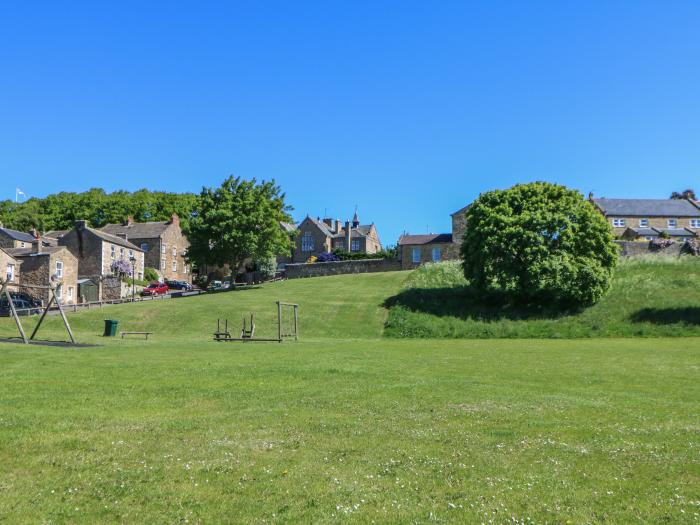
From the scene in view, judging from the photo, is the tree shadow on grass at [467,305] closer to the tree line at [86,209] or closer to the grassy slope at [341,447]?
the grassy slope at [341,447]

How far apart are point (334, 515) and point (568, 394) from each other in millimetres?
10107

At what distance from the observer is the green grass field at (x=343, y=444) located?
664 centimetres

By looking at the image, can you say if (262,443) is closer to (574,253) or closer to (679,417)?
(679,417)

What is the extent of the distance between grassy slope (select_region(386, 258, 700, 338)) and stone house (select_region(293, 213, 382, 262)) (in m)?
49.4

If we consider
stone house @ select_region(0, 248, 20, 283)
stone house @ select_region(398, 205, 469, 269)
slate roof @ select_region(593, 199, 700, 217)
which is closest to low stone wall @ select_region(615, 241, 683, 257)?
slate roof @ select_region(593, 199, 700, 217)

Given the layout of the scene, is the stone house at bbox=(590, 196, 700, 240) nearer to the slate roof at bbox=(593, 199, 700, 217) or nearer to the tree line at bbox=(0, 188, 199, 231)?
the slate roof at bbox=(593, 199, 700, 217)

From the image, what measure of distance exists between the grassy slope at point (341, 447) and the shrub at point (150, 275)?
6885 centimetres

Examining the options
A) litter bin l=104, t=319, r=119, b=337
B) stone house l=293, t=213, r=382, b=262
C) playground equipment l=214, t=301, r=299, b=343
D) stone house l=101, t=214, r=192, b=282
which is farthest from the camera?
stone house l=293, t=213, r=382, b=262

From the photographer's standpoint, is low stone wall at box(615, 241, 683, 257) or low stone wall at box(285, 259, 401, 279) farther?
low stone wall at box(285, 259, 401, 279)

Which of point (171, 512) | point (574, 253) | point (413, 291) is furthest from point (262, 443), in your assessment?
point (413, 291)

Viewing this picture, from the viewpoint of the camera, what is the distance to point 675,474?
7.73 metres

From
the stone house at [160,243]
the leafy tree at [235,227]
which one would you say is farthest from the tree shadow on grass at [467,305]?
the stone house at [160,243]

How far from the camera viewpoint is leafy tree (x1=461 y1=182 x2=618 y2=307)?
45062 mm

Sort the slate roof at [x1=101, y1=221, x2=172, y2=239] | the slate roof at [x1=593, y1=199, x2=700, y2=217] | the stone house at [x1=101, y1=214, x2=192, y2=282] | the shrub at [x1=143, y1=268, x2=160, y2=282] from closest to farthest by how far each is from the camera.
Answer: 1. the shrub at [x1=143, y1=268, x2=160, y2=282]
2. the stone house at [x1=101, y1=214, x2=192, y2=282]
3. the slate roof at [x1=101, y1=221, x2=172, y2=239]
4. the slate roof at [x1=593, y1=199, x2=700, y2=217]
